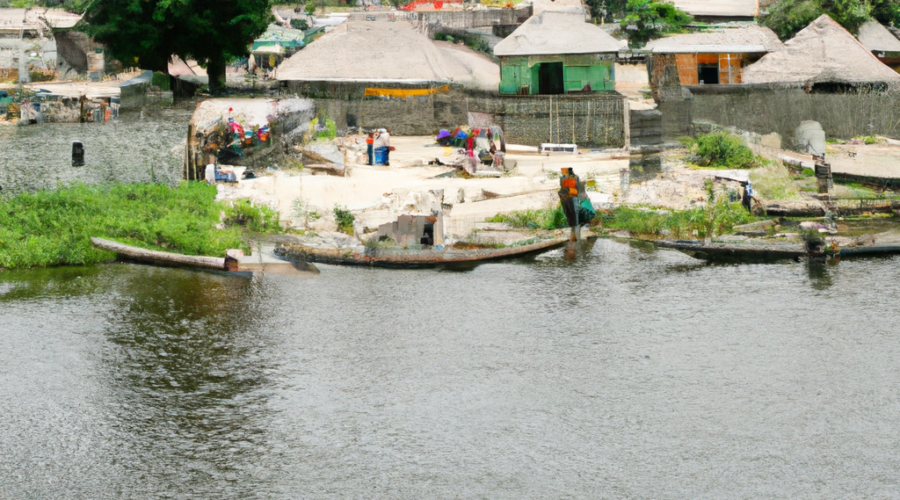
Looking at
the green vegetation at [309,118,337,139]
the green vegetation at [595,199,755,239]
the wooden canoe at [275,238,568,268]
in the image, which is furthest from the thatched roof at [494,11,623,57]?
the wooden canoe at [275,238,568,268]

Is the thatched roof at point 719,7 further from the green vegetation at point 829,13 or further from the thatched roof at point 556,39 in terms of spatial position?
the thatched roof at point 556,39

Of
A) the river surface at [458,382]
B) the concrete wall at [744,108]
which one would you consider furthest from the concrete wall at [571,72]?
the river surface at [458,382]

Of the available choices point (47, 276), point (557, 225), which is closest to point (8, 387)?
point (47, 276)

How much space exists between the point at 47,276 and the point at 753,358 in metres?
13.3

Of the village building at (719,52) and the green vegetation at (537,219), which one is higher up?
the village building at (719,52)

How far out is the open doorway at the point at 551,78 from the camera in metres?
35.4

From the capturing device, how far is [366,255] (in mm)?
19797

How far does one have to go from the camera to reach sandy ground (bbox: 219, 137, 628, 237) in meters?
21.6

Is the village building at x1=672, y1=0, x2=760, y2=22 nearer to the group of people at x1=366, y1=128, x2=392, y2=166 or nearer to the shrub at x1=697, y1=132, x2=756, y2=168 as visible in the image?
the shrub at x1=697, y1=132, x2=756, y2=168

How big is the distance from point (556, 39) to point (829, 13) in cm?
1430

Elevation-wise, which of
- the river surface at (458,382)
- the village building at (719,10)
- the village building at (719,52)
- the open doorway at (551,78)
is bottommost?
the river surface at (458,382)

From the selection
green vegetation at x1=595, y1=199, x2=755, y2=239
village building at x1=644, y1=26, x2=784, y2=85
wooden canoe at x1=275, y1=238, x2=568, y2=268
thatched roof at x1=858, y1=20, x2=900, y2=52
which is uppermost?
thatched roof at x1=858, y1=20, x2=900, y2=52

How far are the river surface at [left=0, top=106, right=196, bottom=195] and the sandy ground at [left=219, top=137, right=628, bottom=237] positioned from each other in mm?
2685

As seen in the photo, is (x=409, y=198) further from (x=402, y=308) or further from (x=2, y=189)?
(x=2, y=189)
